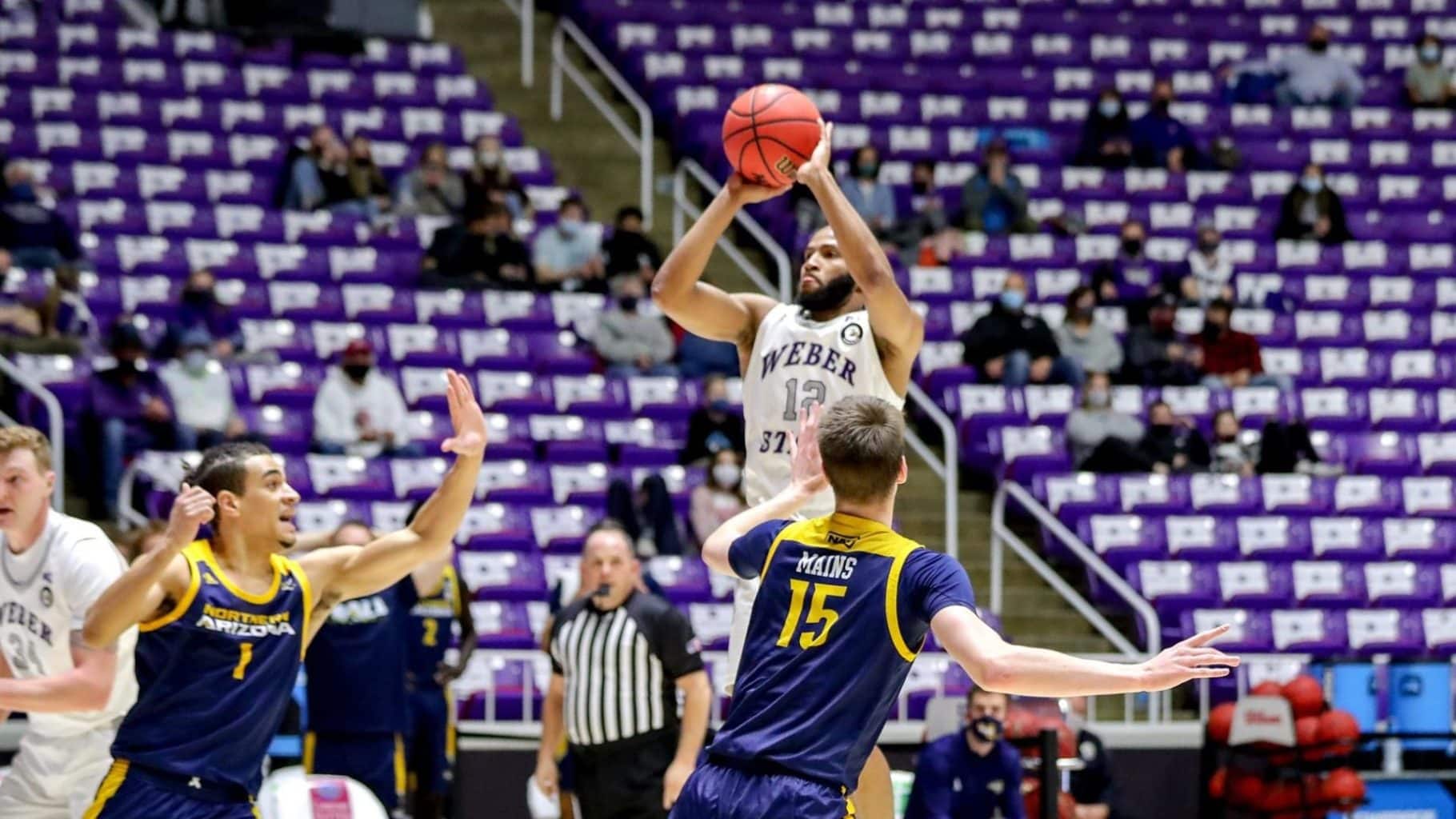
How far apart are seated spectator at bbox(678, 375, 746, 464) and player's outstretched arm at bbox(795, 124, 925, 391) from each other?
26.0ft

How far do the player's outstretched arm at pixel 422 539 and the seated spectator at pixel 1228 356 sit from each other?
1195cm

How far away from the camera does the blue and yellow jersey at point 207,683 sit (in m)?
6.50

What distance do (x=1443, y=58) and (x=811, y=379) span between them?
17.8 meters

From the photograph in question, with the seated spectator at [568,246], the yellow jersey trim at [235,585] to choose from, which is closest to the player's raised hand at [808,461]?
the yellow jersey trim at [235,585]

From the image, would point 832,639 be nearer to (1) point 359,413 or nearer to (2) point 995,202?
(1) point 359,413

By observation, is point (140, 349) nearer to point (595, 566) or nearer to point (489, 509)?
point (489, 509)

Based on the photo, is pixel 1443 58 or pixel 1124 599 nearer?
pixel 1124 599

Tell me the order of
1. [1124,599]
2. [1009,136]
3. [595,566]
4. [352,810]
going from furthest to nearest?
[1009,136] < [1124,599] < [595,566] < [352,810]

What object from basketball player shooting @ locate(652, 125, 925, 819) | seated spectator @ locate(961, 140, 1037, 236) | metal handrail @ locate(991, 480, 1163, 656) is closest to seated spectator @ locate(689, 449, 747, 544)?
metal handrail @ locate(991, 480, 1163, 656)

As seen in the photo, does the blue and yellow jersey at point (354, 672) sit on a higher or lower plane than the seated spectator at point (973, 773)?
higher

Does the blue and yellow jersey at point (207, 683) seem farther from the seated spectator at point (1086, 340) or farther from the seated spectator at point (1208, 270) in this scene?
the seated spectator at point (1208, 270)

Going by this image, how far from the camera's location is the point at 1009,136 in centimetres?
2083

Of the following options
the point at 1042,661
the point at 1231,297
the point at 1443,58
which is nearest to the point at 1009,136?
the point at 1231,297

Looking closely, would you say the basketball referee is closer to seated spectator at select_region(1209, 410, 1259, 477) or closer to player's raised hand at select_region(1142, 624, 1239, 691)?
player's raised hand at select_region(1142, 624, 1239, 691)
